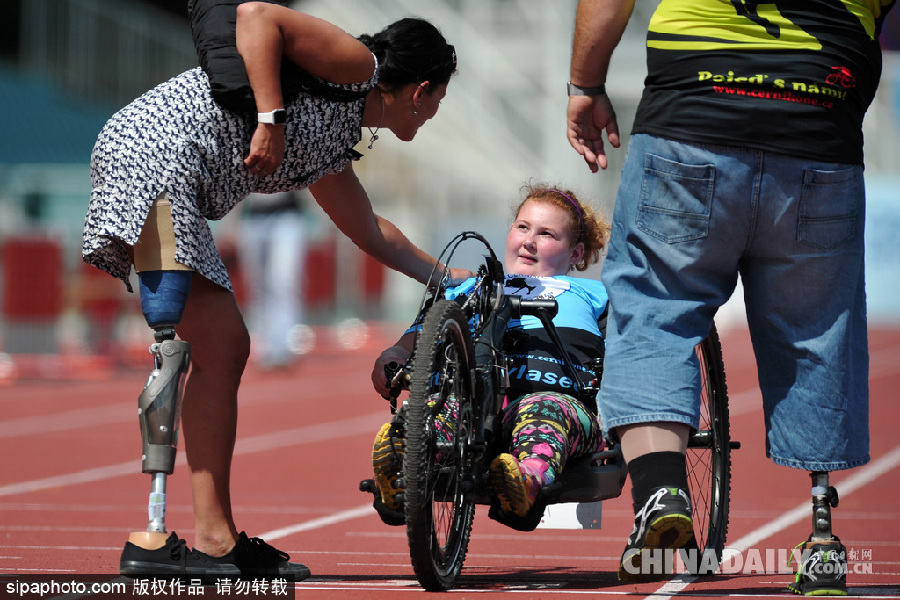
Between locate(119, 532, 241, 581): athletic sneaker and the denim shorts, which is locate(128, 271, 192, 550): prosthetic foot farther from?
the denim shorts

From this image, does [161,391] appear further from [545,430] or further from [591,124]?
[591,124]

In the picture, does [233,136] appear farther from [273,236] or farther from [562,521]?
[273,236]

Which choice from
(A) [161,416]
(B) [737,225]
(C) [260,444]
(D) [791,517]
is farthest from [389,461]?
(C) [260,444]

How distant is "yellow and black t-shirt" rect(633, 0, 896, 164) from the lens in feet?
13.0

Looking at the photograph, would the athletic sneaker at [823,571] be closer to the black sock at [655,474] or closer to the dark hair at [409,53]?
the black sock at [655,474]

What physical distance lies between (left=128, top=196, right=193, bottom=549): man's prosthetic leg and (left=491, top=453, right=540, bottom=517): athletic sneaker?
946 millimetres

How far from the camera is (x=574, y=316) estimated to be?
208 inches

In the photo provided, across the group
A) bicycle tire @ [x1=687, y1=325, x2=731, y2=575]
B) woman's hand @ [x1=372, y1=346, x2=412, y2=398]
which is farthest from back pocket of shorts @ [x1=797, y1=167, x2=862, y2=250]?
woman's hand @ [x1=372, y1=346, x2=412, y2=398]

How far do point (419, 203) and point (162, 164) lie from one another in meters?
23.3

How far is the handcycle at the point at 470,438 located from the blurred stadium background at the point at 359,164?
12.0m

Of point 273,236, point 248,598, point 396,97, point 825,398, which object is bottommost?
point 248,598

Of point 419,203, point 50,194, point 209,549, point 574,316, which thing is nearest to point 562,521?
point 574,316

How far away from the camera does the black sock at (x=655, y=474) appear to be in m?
3.94

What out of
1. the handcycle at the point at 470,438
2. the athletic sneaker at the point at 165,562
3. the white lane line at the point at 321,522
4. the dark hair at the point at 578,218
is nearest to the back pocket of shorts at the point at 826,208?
the handcycle at the point at 470,438
